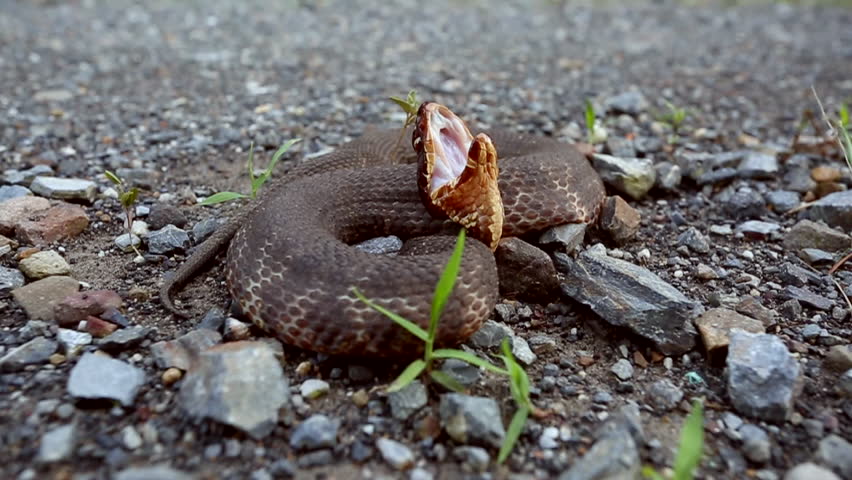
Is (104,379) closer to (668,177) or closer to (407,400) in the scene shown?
(407,400)

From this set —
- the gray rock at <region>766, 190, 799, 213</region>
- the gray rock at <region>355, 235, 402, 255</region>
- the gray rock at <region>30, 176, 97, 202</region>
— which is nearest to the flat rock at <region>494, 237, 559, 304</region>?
the gray rock at <region>355, 235, 402, 255</region>

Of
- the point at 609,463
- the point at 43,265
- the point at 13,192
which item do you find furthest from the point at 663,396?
the point at 13,192

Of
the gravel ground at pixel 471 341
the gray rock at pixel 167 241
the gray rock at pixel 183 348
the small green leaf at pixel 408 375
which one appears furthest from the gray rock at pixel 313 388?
the gray rock at pixel 167 241

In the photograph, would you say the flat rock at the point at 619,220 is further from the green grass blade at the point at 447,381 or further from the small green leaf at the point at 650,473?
the small green leaf at the point at 650,473

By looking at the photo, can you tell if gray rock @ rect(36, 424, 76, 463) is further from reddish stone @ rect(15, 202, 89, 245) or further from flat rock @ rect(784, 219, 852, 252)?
flat rock @ rect(784, 219, 852, 252)

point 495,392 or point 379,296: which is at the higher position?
point 379,296

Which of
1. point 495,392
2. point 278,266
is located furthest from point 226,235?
point 495,392

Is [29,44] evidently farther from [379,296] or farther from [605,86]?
[379,296]

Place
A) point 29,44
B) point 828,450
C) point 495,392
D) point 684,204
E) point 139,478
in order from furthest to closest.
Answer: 1. point 29,44
2. point 684,204
3. point 495,392
4. point 828,450
5. point 139,478
